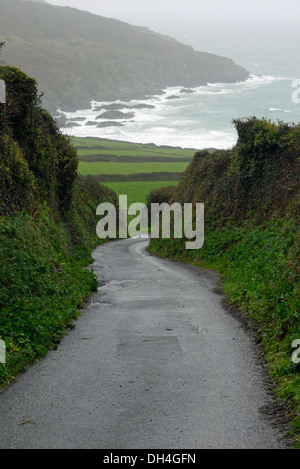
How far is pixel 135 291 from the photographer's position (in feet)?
65.6

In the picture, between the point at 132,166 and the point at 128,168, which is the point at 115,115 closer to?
→ the point at 132,166

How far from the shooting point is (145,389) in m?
9.92

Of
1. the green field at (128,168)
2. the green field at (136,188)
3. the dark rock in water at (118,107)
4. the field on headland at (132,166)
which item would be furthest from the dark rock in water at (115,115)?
the green field at (136,188)

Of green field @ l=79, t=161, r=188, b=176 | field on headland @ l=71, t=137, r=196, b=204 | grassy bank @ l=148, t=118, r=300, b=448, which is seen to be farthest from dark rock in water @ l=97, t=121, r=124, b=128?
grassy bank @ l=148, t=118, r=300, b=448

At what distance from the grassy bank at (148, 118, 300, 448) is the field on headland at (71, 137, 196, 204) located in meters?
41.4

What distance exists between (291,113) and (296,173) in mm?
140031

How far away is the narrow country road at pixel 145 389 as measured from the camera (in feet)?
26.6

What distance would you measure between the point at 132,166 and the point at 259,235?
73794mm

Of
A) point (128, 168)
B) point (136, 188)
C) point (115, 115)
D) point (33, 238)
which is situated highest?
point (115, 115)

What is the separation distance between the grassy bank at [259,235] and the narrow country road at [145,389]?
0.59 meters

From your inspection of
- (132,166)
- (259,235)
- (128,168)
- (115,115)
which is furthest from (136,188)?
(115,115)

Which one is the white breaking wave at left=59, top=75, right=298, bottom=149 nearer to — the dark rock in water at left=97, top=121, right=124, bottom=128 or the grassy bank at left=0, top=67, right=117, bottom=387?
the dark rock in water at left=97, top=121, right=124, bottom=128

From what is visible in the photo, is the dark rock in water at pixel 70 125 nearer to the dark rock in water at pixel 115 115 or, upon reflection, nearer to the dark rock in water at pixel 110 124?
the dark rock in water at pixel 110 124

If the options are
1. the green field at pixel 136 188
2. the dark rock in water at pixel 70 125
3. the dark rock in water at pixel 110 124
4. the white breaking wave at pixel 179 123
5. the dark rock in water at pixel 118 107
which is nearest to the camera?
the green field at pixel 136 188
